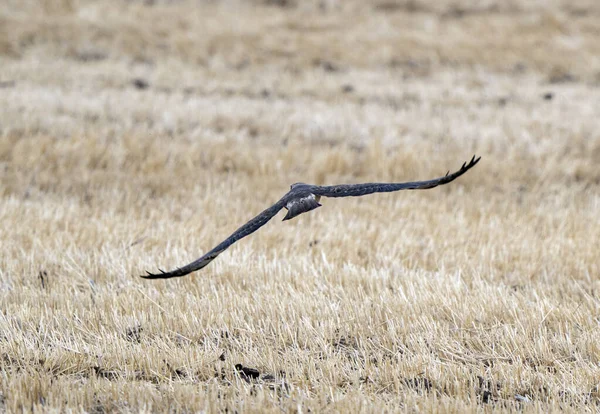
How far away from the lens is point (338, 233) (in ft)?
20.5

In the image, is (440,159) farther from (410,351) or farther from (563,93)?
(563,93)

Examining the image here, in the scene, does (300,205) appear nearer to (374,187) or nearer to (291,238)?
(374,187)

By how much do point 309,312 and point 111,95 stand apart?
7.68m

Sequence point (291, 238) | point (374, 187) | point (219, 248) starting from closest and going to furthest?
point (219, 248)
point (374, 187)
point (291, 238)

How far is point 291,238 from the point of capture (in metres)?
6.17

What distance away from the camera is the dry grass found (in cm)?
376

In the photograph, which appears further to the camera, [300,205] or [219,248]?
[300,205]

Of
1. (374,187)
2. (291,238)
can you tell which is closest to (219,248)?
(374,187)

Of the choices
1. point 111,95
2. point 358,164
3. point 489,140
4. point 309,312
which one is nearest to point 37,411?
point 309,312

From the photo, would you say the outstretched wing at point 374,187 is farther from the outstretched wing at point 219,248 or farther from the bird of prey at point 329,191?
the outstretched wing at point 219,248

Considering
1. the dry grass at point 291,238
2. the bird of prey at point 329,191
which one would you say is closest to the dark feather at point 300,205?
the bird of prey at point 329,191

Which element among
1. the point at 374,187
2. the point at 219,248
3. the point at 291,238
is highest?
the point at 374,187

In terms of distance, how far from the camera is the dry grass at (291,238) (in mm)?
3764

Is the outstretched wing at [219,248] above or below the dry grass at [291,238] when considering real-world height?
above
